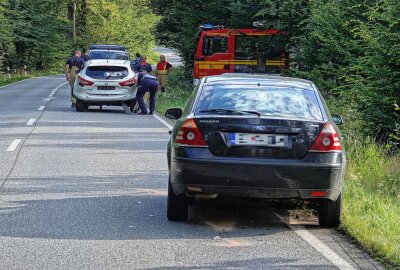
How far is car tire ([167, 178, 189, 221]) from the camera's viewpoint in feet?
27.1

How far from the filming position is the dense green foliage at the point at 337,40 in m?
13.6

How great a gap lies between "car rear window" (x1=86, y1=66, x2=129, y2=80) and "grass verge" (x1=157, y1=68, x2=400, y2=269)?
1010 centimetres

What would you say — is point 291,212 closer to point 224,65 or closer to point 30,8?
point 224,65

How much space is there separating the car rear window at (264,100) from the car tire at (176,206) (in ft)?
2.79

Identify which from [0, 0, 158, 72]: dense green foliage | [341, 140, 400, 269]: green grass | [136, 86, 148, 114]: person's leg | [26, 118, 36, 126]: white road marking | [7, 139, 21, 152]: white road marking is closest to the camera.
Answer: [341, 140, 400, 269]: green grass

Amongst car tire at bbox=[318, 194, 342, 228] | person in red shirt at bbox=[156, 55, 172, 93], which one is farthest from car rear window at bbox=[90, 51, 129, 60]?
car tire at bbox=[318, 194, 342, 228]

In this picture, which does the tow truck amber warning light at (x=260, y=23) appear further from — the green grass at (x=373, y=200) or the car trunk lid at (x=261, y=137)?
the car trunk lid at (x=261, y=137)

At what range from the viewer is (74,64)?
28.0 m

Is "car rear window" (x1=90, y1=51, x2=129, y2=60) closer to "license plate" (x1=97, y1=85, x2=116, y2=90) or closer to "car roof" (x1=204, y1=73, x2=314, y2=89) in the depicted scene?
"license plate" (x1=97, y1=85, x2=116, y2=90)

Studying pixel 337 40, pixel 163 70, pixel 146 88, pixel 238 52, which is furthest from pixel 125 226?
pixel 163 70

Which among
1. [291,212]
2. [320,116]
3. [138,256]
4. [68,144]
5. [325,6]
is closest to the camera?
[138,256]

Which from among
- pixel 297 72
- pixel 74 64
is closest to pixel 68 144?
pixel 297 72

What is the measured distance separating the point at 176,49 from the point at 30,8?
33.7 meters

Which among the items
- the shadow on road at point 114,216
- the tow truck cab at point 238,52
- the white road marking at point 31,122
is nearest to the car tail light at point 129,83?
the white road marking at point 31,122
